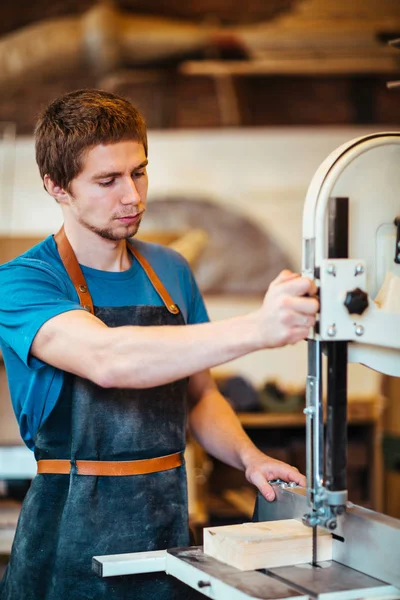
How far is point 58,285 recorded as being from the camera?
196 centimetres

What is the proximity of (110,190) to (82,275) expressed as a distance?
0.22 m

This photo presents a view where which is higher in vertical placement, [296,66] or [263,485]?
[296,66]

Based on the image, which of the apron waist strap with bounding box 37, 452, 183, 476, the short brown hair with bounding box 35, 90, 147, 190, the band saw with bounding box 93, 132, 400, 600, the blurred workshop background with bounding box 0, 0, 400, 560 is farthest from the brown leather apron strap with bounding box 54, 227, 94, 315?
the blurred workshop background with bounding box 0, 0, 400, 560

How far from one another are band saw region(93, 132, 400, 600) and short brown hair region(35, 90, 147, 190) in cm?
60

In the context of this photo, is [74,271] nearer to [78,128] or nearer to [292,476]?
[78,128]

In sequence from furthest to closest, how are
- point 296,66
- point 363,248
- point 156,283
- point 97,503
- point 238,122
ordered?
point 238,122, point 296,66, point 156,283, point 97,503, point 363,248

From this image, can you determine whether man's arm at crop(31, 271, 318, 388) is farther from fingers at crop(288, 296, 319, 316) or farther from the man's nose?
the man's nose

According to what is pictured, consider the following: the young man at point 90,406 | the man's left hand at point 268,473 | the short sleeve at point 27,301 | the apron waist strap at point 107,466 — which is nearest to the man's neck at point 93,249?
the young man at point 90,406

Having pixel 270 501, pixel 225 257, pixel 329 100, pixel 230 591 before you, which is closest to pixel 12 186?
pixel 225 257

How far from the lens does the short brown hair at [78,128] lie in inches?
77.3

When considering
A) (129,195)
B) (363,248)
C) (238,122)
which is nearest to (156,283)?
(129,195)

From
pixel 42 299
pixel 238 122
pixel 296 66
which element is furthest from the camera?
pixel 238 122

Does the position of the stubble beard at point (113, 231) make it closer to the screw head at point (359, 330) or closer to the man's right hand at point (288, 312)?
the man's right hand at point (288, 312)

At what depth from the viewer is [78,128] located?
1.97m
